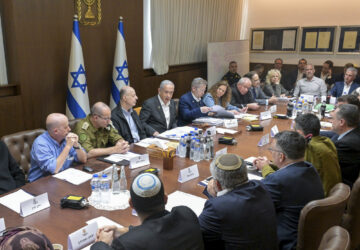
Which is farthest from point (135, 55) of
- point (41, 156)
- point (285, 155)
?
point (285, 155)

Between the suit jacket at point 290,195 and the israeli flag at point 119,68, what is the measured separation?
3536 millimetres

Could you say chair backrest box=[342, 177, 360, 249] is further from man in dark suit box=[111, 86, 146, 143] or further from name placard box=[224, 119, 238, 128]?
man in dark suit box=[111, 86, 146, 143]

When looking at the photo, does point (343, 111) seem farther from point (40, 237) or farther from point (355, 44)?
point (355, 44)

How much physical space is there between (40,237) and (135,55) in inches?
193

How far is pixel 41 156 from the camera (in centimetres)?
257

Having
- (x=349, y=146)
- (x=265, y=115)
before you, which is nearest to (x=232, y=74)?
(x=265, y=115)

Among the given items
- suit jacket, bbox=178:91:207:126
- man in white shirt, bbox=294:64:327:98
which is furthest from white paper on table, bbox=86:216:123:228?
man in white shirt, bbox=294:64:327:98

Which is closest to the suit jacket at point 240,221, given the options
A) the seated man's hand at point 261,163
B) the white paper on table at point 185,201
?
the white paper on table at point 185,201

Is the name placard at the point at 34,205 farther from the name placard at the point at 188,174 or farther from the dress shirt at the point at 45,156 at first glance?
the name placard at the point at 188,174

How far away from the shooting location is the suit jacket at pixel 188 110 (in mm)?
4340

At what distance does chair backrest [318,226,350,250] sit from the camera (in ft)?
4.57

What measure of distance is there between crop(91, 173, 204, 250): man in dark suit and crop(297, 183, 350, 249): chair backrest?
2.29 ft

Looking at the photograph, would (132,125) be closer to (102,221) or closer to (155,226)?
(102,221)

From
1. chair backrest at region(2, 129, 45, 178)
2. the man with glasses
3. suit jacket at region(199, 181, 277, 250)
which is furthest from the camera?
the man with glasses
